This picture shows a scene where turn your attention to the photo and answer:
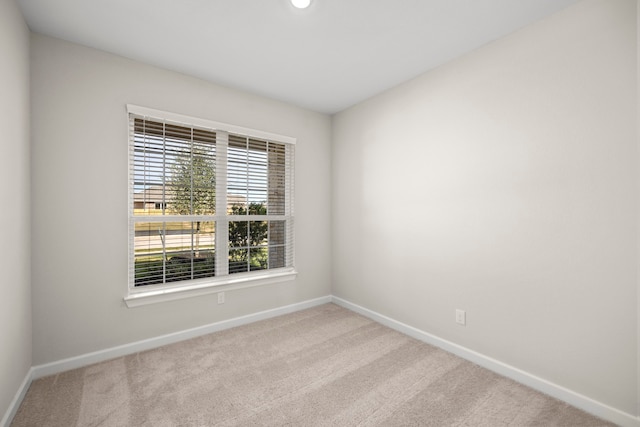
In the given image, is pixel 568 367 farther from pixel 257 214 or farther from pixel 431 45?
pixel 257 214

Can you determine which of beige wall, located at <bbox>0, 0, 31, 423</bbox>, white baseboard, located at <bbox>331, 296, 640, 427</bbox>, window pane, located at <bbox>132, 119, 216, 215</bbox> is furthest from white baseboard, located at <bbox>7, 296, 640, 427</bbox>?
window pane, located at <bbox>132, 119, 216, 215</bbox>

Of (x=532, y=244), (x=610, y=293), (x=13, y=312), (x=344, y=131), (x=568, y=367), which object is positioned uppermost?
(x=344, y=131)

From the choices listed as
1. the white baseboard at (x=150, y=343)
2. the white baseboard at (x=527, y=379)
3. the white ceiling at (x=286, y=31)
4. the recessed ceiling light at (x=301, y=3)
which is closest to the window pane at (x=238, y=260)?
the white baseboard at (x=150, y=343)

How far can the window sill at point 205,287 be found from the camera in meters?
2.56

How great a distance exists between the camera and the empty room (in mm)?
1762

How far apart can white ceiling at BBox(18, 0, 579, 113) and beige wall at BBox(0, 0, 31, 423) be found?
317 mm

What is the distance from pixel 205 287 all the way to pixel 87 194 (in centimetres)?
129

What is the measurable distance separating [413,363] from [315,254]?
1789 millimetres

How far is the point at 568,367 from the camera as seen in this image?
6.23ft

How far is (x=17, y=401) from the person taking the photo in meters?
1.82

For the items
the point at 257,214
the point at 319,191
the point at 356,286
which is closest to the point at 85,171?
the point at 257,214

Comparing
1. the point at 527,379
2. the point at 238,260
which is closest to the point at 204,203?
the point at 238,260

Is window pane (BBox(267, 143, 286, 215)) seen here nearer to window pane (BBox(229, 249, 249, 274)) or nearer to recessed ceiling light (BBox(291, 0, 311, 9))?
window pane (BBox(229, 249, 249, 274))

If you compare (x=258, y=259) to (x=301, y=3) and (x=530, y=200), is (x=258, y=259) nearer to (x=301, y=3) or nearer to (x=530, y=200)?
(x=301, y=3)
